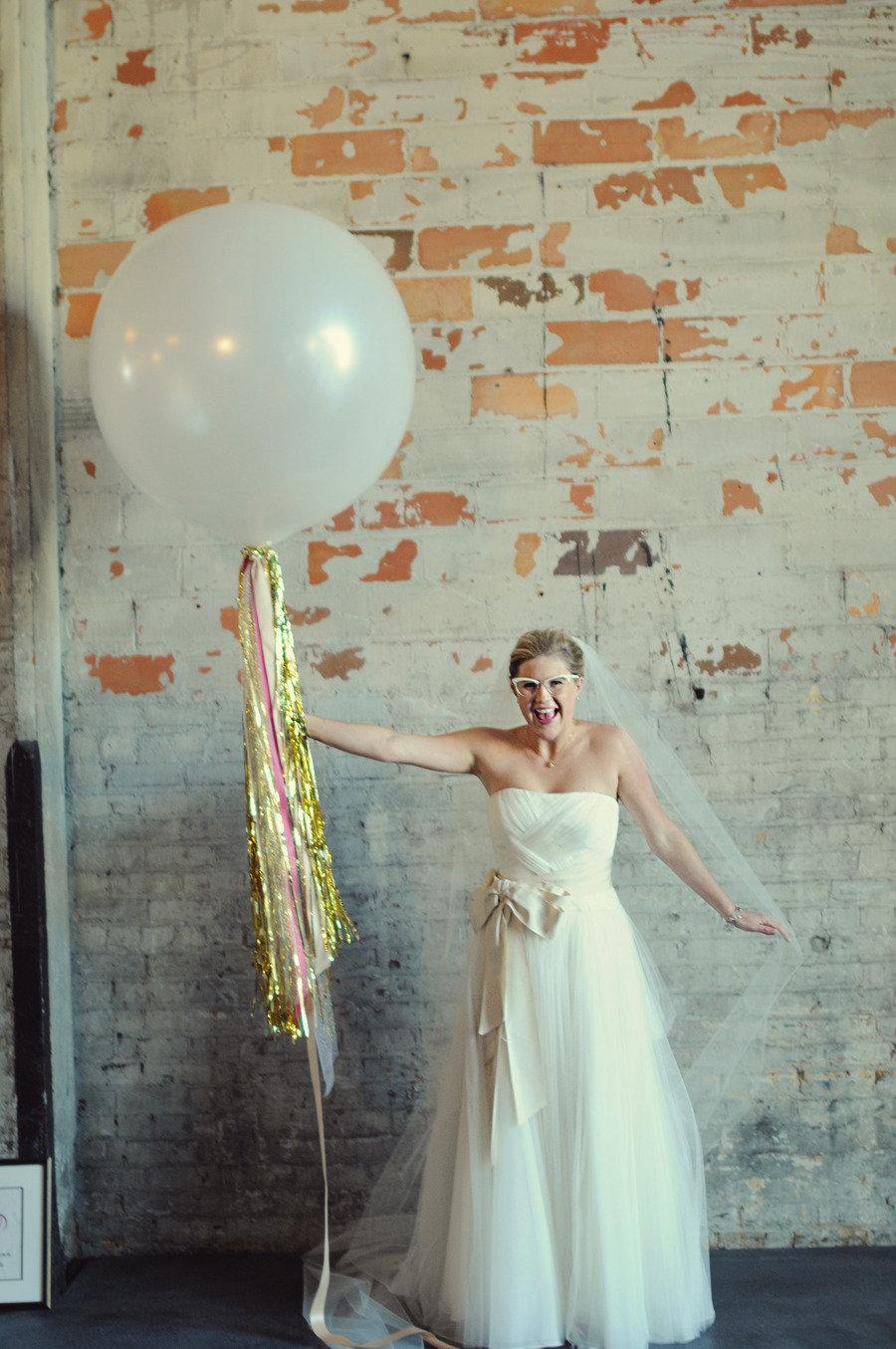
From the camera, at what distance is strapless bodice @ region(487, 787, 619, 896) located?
2.42m

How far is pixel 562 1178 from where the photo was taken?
232 centimetres

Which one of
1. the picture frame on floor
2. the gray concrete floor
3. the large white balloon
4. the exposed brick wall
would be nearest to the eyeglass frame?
the exposed brick wall

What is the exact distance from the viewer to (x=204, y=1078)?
286 cm

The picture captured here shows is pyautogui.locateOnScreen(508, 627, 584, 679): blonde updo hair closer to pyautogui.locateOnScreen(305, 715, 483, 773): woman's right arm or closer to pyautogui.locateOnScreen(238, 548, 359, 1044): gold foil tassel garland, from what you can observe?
pyautogui.locateOnScreen(305, 715, 483, 773): woman's right arm

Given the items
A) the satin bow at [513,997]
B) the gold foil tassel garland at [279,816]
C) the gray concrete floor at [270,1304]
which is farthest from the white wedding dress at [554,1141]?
the gold foil tassel garland at [279,816]

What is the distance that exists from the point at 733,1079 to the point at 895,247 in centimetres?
194

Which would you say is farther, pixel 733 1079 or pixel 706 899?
pixel 733 1079

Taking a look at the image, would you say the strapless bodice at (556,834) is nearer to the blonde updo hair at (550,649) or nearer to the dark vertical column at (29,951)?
the blonde updo hair at (550,649)

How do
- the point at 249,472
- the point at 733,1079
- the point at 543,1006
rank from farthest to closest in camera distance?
the point at 733,1079 < the point at 543,1006 < the point at 249,472

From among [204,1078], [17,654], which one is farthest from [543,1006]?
[17,654]

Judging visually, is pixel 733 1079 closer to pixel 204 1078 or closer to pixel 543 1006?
pixel 543 1006

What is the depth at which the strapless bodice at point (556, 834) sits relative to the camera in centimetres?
242

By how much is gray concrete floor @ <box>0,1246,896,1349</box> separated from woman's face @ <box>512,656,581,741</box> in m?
1.23

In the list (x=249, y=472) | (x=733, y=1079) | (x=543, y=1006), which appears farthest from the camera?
(x=733, y=1079)
